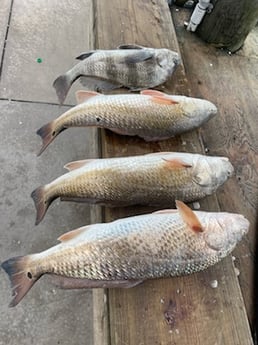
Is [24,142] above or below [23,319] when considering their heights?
above

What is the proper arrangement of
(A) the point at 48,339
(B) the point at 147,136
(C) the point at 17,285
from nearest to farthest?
(C) the point at 17,285 → (B) the point at 147,136 → (A) the point at 48,339

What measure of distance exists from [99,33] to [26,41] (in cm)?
113

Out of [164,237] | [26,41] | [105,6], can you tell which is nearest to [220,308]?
[164,237]

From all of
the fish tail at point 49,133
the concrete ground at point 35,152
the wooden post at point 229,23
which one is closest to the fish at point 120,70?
the fish tail at point 49,133

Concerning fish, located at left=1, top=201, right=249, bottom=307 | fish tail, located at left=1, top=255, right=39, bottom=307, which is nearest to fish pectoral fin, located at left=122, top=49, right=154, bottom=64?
fish, located at left=1, top=201, right=249, bottom=307

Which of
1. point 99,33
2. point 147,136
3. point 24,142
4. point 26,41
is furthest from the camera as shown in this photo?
point 26,41

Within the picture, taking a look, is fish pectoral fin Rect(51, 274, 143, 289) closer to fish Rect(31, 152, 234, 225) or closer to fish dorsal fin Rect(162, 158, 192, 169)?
fish Rect(31, 152, 234, 225)

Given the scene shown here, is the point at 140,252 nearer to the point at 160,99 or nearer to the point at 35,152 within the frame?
the point at 160,99

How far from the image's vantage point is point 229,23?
2.89 m

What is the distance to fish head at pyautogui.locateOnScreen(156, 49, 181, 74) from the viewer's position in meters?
2.29

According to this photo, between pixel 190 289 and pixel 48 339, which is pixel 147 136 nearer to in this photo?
pixel 190 289

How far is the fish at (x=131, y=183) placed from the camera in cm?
175

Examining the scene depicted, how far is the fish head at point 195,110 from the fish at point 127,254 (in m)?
0.68

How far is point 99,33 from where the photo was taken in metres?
2.55
